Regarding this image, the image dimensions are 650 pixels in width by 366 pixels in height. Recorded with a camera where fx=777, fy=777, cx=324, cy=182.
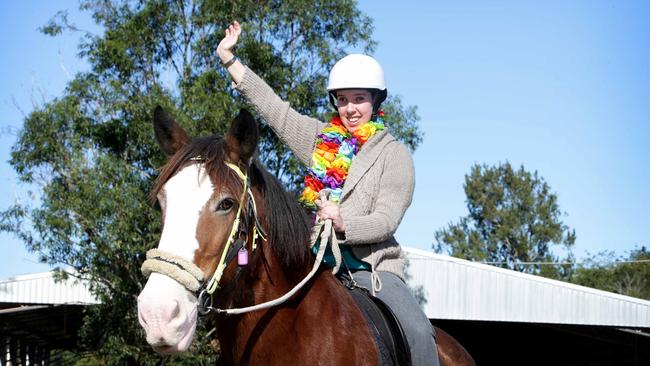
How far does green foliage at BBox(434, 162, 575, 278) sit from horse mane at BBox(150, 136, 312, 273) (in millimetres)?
49357

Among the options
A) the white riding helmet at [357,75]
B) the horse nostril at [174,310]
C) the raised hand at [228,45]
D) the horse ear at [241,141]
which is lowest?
the horse nostril at [174,310]

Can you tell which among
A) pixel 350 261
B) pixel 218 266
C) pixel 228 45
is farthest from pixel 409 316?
pixel 228 45

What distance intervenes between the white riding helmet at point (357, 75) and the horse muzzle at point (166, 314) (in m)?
1.86

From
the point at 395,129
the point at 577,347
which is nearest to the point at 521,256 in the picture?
the point at 577,347

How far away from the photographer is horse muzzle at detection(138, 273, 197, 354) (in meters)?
3.07

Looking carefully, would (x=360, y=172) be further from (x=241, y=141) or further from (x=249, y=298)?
(x=249, y=298)

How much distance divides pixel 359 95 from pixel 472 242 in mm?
50362

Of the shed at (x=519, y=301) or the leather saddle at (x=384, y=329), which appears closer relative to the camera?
the leather saddle at (x=384, y=329)

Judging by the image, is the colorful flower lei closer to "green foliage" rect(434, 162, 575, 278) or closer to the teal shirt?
the teal shirt

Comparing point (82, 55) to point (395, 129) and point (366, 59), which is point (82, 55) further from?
point (366, 59)

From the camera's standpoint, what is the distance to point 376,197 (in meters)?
4.40

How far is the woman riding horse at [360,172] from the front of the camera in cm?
425

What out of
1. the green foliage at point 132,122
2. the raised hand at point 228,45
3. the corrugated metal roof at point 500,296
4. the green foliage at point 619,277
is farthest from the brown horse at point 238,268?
the green foliage at point 619,277

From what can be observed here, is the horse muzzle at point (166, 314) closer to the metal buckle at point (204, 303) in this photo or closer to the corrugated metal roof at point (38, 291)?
the metal buckle at point (204, 303)
